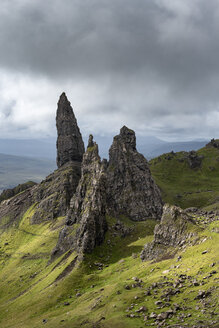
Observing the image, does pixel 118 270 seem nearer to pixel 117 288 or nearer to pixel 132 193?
pixel 117 288

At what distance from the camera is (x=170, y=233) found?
3541 inches

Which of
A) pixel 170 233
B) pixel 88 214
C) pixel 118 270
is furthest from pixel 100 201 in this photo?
pixel 170 233

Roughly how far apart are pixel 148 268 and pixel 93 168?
3799 inches

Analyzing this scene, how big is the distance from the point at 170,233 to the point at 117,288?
2769 cm

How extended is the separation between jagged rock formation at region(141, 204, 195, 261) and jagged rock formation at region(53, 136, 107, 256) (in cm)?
3407

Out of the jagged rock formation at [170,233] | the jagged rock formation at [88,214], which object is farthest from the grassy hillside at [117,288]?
the jagged rock formation at [88,214]

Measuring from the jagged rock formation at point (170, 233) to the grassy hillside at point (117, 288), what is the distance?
4.36 m

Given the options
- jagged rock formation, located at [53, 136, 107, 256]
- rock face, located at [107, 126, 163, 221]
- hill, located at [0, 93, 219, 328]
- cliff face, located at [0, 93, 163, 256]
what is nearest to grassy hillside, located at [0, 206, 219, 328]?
hill, located at [0, 93, 219, 328]

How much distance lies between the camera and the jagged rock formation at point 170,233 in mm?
86812

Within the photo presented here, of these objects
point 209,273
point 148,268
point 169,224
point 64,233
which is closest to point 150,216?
point 64,233

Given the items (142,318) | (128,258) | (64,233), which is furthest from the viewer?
(64,233)

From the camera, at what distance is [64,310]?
261 feet

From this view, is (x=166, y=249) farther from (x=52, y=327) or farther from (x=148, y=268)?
(x=52, y=327)

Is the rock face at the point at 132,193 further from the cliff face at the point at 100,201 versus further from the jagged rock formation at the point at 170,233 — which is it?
the jagged rock formation at the point at 170,233
